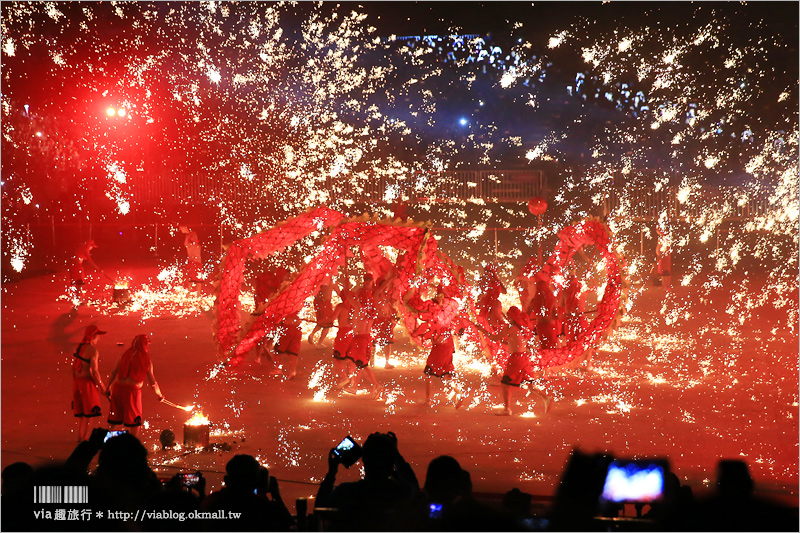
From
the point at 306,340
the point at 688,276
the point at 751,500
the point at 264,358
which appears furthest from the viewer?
the point at 688,276

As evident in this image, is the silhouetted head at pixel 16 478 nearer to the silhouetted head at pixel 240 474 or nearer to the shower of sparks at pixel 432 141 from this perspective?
the silhouetted head at pixel 240 474

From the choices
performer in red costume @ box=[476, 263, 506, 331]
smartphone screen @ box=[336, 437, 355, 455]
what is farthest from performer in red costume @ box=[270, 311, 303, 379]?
smartphone screen @ box=[336, 437, 355, 455]

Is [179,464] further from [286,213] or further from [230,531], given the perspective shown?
[286,213]

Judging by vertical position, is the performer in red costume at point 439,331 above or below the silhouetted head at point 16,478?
above

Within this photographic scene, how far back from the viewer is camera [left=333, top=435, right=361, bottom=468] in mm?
3639

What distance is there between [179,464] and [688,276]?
16.3m

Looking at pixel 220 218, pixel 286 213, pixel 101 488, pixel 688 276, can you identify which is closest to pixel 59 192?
pixel 220 218

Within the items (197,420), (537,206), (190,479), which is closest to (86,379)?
(197,420)

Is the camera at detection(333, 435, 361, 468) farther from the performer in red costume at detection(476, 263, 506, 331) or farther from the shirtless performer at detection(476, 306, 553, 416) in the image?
the performer in red costume at detection(476, 263, 506, 331)

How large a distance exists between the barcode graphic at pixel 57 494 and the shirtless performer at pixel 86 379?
472cm

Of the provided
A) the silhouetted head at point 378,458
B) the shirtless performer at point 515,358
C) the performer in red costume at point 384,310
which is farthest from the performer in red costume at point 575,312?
the silhouetted head at point 378,458

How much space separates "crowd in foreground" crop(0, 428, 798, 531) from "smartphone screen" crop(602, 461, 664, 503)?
0.04 metres

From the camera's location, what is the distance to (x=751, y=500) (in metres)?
3.04

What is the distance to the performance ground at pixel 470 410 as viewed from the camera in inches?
277
